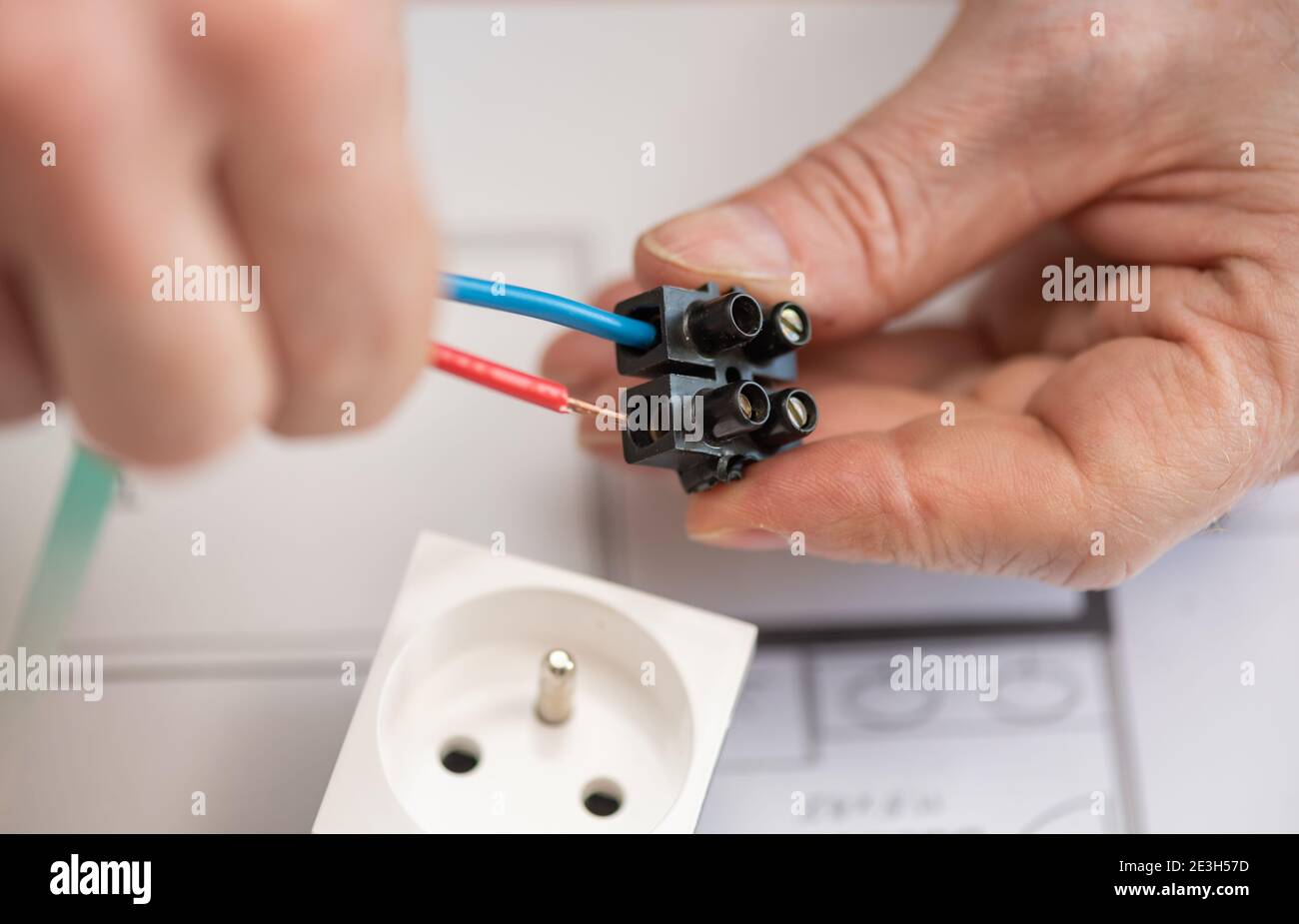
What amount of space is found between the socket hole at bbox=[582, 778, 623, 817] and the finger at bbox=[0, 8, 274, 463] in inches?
13.3

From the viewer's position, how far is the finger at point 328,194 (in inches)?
11.8

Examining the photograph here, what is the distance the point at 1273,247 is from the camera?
2.14 feet

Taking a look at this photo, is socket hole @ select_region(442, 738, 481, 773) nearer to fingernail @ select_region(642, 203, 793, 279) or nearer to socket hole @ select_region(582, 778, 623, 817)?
socket hole @ select_region(582, 778, 623, 817)

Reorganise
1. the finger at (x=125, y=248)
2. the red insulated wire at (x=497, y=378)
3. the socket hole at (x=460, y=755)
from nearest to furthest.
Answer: the finger at (x=125, y=248) < the red insulated wire at (x=497, y=378) < the socket hole at (x=460, y=755)

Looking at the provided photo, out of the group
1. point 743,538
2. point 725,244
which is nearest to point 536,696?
point 743,538

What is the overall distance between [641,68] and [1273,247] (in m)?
0.48

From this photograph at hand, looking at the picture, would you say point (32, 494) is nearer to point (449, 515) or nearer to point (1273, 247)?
point (449, 515)

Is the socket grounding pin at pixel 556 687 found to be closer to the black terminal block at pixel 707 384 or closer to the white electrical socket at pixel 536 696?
the white electrical socket at pixel 536 696

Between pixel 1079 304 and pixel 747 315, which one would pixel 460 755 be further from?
pixel 1079 304

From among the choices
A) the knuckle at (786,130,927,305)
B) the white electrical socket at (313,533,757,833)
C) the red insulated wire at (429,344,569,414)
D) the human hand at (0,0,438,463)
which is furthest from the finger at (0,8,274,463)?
the knuckle at (786,130,927,305)

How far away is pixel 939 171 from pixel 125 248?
0.53 m

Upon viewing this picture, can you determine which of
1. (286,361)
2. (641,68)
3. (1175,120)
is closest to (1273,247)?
(1175,120)

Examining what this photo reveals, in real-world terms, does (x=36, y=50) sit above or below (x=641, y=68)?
below

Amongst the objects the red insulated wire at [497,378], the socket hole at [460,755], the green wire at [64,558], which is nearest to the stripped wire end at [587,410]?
the red insulated wire at [497,378]
